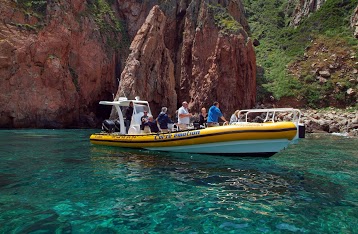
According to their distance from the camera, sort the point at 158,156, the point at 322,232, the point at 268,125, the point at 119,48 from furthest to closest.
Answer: the point at 119,48, the point at 158,156, the point at 268,125, the point at 322,232

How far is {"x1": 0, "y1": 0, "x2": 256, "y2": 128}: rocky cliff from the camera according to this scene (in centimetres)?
3562

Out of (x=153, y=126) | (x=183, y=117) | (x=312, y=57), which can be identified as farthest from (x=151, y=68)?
(x=183, y=117)

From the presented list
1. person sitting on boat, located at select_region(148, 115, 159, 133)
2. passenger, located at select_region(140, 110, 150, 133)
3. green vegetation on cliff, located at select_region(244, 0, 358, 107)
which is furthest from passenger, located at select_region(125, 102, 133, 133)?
green vegetation on cliff, located at select_region(244, 0, 358, 107)

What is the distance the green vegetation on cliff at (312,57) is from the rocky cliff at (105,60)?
257 inches

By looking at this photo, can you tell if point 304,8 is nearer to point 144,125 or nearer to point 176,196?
point 144,125

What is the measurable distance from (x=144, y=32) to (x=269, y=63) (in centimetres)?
2251

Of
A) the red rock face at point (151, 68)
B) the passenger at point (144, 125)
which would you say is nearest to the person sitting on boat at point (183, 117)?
the passenger at point (144, 125)

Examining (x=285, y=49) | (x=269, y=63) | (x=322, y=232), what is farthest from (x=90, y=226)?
(x=285, y=49)

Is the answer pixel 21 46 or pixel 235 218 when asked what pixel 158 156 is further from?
pixel 21 46

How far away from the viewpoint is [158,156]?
13000 mm

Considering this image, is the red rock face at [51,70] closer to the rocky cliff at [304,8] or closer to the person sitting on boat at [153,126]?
the person sitting on boat at [153,126]

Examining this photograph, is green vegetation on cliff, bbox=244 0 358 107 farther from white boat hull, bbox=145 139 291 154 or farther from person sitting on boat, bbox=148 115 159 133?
white boat hull, bbox=145 139 291 154

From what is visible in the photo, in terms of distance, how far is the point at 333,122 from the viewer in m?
32.9

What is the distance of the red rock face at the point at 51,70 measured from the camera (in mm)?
34781
